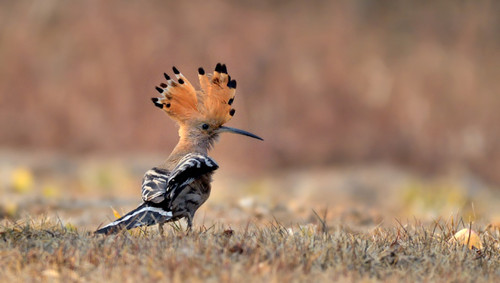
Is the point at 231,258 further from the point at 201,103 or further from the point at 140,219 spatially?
the point at 201,103

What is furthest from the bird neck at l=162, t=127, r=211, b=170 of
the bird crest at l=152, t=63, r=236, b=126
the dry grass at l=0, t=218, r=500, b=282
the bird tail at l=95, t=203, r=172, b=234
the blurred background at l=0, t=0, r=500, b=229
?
the blurred background at l=0, t=0, r=500, b=229

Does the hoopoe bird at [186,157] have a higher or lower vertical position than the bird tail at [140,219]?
higher

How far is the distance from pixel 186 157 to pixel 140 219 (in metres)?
0.68

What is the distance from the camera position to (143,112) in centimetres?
1450

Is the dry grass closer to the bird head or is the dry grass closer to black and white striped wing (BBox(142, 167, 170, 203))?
black and white striped wing (BBox(142, 167, 170, 203))

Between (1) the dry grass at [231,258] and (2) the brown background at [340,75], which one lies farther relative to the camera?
(2) the brown background at [340,75]

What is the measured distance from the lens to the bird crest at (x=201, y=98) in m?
5.12

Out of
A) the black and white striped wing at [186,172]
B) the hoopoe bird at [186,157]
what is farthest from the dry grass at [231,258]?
the black and white striped wing at [186,172]

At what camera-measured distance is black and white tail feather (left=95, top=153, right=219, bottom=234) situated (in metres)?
4.26

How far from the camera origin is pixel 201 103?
5312mm

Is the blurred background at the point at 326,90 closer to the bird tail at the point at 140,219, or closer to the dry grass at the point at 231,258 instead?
the bird tail at the point at 140,219

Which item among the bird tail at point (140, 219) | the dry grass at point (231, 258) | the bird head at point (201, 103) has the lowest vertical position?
the dry grass at point (231, 258)

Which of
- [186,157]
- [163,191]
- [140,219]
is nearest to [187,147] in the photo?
[186,157]

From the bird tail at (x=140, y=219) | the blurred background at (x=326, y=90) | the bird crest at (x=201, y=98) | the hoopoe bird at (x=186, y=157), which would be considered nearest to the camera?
the bird tail at (x=140, y=219)
